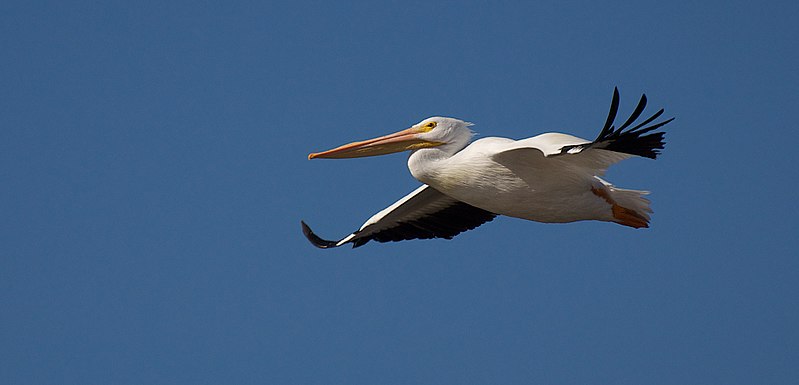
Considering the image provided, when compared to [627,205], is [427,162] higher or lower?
higher

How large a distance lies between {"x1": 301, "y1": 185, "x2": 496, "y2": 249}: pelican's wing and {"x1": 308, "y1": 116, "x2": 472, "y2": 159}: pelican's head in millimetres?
1247

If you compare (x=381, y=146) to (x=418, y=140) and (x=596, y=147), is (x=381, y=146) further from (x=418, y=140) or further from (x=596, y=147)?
(x=596, y=147)

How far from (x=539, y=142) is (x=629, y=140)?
1206mm

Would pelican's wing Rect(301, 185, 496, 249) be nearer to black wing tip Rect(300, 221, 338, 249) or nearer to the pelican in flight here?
black wing tip Rect(300, 221, 338, 249)

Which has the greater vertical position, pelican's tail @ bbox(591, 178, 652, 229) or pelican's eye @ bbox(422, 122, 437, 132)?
pelican's eye @ bbox(422, 122, 437, 132)

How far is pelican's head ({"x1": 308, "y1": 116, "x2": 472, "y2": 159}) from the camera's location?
10.9 metres

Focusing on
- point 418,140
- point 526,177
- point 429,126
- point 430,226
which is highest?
point 429,126

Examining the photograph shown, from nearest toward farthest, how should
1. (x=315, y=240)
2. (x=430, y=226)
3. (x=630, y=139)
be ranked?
(x=630, y=139)
(x=430, y=226)
(x=315, y=240)

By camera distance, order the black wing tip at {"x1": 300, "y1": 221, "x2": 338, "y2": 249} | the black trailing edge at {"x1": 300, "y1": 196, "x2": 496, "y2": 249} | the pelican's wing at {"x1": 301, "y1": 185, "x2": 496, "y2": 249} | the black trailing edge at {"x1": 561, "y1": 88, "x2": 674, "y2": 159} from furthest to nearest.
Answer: the black wing tip at {"x1": 300, "y1": 221, "x2": 338, "y2": 249}
the black trailing edge at {"x1": 300, "y1": 196, "x2": 496, "y2": 249}
the pelican's wing at {"x1": 301, "y1": 185, "x2": 496, "y2": 249}
the black trailing edge at {"x1": 561, "y1": 88, "x2": 674, "y2": 159}

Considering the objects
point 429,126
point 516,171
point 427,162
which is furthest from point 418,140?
point 516,171

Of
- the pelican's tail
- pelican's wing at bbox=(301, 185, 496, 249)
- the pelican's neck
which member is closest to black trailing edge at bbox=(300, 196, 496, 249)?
pelican's wing at bbox=(301, 185, 496, 249)

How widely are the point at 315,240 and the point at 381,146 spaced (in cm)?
241

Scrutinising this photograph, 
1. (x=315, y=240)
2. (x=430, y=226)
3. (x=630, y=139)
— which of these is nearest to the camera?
(x=630, y=139)

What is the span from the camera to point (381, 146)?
11312mm
